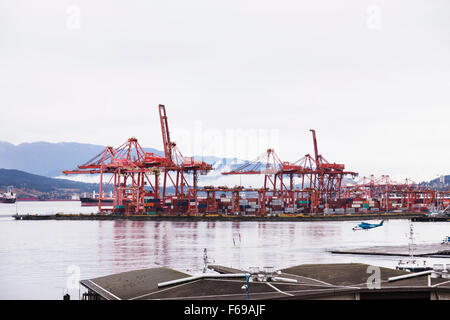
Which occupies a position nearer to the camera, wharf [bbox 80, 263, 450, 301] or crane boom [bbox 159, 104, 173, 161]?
wharf [bbox 80, 263, 450, 301]

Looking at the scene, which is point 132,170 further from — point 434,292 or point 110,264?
point 434,292

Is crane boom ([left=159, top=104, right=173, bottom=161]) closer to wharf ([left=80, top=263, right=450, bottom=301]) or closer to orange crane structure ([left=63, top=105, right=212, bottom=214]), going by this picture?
orange crane structure ([left=63, top=105, right=212, bottom=214])

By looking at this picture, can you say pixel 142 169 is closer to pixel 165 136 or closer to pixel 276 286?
pixel 165 136

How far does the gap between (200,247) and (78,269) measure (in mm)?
26638

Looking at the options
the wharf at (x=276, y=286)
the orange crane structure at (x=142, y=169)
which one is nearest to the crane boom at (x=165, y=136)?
the orange crane structure at (x=142, y=169)

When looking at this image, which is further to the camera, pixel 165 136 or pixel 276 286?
pixel 165 136

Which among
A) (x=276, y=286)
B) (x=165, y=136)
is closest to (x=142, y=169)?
(x=165, y=136)

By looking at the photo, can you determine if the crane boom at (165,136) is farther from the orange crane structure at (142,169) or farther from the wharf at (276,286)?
the wharf at (276,286)

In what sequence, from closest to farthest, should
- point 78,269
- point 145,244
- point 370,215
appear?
point 78,269 < point 145,244 < point 370,215

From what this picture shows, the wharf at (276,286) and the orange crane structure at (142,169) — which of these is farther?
the orange crane structure at (142,169)

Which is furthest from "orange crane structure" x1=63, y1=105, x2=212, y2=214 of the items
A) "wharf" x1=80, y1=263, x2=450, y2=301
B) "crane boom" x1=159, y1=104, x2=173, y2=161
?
"wharf" x1=80, y1=263, x2=450, y2=301

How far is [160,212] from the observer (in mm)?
175375

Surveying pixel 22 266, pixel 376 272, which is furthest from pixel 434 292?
pixel 22 266
